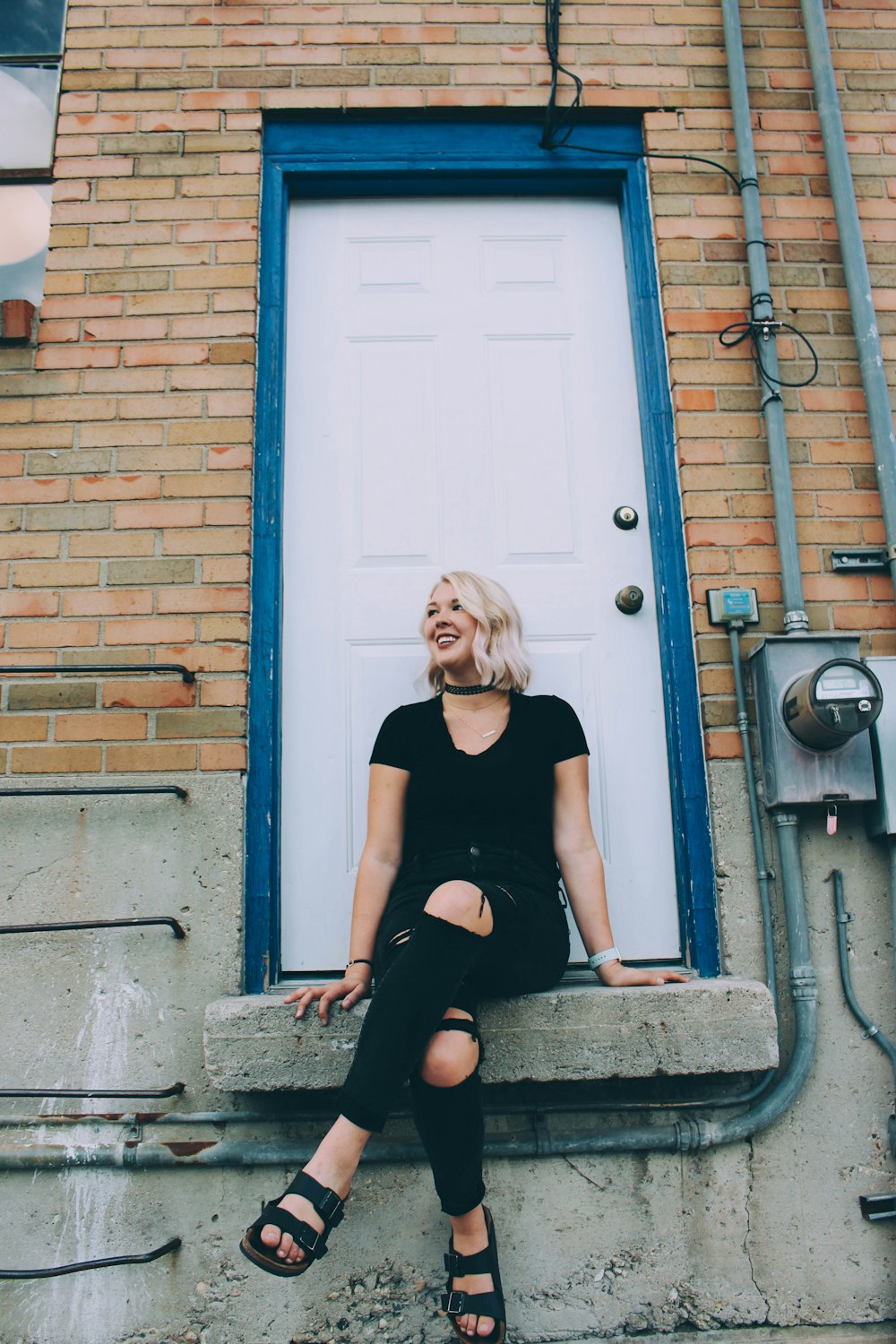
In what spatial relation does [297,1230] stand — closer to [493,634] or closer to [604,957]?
[604,957]

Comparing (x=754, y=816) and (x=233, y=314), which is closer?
(x=754, y=816)

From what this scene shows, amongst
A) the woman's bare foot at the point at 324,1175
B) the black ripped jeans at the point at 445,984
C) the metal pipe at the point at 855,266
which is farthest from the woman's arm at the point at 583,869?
the metal pipe at the point at 855,266

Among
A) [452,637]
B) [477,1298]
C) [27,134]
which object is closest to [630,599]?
[452,637]

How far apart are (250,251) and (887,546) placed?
2.10 metres

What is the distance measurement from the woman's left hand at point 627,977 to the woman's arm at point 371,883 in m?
0.57

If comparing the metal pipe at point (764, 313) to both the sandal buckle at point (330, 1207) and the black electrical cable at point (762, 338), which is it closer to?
the black electrical cable at point (762, 338)

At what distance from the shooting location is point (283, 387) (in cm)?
294

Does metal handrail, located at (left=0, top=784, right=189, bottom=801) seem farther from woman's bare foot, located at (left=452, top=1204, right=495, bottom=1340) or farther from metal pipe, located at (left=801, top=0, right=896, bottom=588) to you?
metal pipe, located at (left=801, top=0, right=896, bottom=588)

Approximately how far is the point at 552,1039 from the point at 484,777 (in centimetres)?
64

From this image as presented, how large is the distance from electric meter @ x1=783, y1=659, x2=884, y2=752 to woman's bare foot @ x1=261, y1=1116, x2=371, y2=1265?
145cm

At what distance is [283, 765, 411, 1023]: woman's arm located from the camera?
2.23m

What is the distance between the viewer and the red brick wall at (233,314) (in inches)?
105

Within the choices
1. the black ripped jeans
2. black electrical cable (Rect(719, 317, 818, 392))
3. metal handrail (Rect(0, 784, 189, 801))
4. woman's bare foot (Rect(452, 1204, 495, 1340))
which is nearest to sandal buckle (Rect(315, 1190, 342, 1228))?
the black ripped jeans

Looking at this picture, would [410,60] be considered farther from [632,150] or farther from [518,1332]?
[518,1332]
